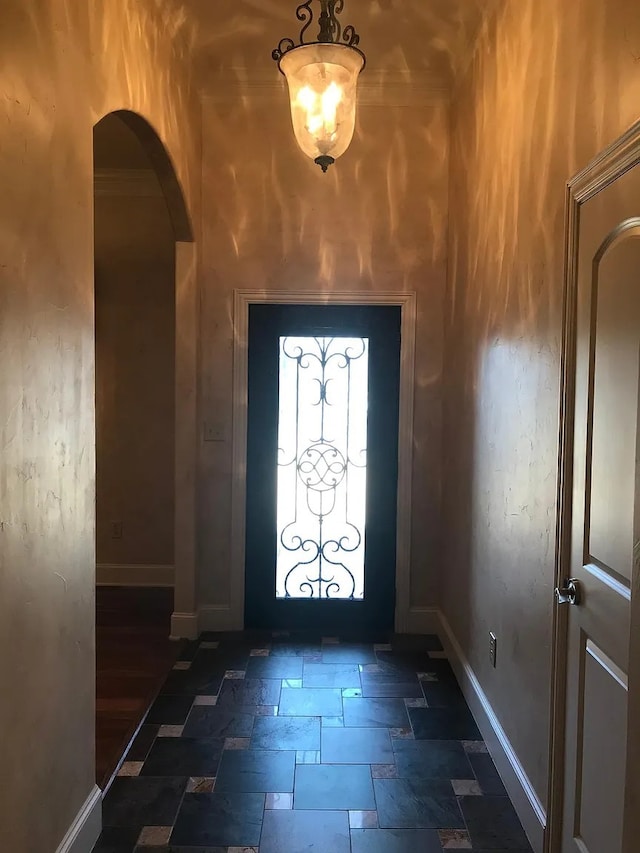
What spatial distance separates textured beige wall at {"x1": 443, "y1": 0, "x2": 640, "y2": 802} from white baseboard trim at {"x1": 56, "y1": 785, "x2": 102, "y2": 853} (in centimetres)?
143

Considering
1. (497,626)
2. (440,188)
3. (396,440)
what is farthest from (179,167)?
(497,626)

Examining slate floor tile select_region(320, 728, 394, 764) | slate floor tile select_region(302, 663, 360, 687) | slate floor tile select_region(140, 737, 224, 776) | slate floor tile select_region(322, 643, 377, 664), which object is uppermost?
slate floor tile select_region(322, 643, 377, 664)

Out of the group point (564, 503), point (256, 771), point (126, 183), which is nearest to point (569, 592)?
point (564, 503)

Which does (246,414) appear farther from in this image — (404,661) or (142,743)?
(142,743)

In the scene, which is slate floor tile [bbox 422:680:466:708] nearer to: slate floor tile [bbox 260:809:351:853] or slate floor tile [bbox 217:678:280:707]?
slate floor tile [bbox 217:678:280:707]

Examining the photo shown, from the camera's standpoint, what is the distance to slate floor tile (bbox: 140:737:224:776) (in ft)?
8.31

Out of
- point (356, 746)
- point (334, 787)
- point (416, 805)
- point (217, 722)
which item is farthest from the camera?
point (217, 722)

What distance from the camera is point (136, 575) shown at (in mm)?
4852

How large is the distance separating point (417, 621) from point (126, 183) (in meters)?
3.59

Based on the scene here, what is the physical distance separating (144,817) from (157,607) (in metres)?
2.17

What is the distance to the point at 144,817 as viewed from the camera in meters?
2.27

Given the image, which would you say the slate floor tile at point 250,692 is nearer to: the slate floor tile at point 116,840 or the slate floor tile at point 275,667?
the slate floor tile at point 275,667

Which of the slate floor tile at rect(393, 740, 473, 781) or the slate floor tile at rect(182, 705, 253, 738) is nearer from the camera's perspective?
the slate floor tile at rect(393, 740, 473, 781)

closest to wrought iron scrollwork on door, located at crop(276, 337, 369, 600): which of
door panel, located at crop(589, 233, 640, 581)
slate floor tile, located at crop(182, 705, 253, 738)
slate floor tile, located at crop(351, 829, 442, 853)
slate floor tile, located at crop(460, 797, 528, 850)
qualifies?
slate floor tile, located at crop(182, 705, 253, 738)
